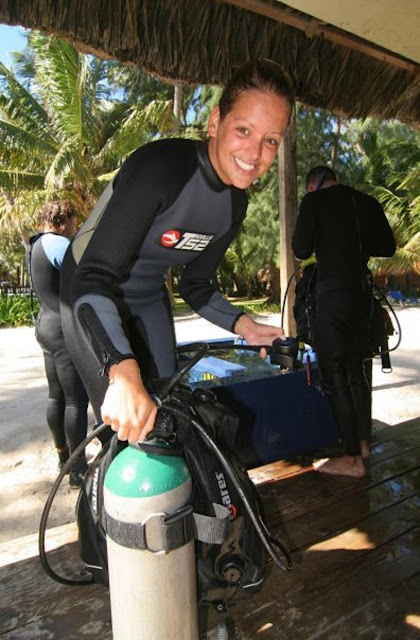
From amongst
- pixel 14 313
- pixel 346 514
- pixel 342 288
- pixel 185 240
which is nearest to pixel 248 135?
pixel 185 240

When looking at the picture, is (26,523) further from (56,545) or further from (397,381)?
(397,381)

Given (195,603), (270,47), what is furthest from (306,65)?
(195,603)

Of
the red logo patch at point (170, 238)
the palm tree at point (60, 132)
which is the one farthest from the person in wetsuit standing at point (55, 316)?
the palm tree at point (60, 132)

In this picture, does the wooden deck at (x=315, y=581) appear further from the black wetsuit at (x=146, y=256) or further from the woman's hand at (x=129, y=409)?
the woman's hand at (x=129, y=409)

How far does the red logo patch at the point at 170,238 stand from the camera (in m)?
1.55

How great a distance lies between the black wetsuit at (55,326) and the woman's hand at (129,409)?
81.1 inches

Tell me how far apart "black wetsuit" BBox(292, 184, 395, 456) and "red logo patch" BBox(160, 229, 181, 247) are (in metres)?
1.49

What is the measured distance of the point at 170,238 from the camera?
1565 millimetres

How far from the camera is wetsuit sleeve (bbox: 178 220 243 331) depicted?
74.4 inches

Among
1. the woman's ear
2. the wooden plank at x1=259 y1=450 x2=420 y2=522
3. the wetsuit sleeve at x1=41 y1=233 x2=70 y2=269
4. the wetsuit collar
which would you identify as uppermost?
the woman's ear

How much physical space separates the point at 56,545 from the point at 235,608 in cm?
85

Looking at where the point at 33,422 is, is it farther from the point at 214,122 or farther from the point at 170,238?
the point at 214,122

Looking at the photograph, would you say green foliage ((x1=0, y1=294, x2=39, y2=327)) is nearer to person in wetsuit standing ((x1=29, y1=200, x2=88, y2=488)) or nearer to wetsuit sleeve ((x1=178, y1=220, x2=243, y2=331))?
person in wetsuit standing ((x1=29, y1=200, x2=88, y2=488))

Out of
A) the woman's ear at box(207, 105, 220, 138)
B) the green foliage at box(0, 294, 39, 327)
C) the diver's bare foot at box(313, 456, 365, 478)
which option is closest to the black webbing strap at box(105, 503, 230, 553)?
the woman's ear at box(207, 105, 220, 138)
